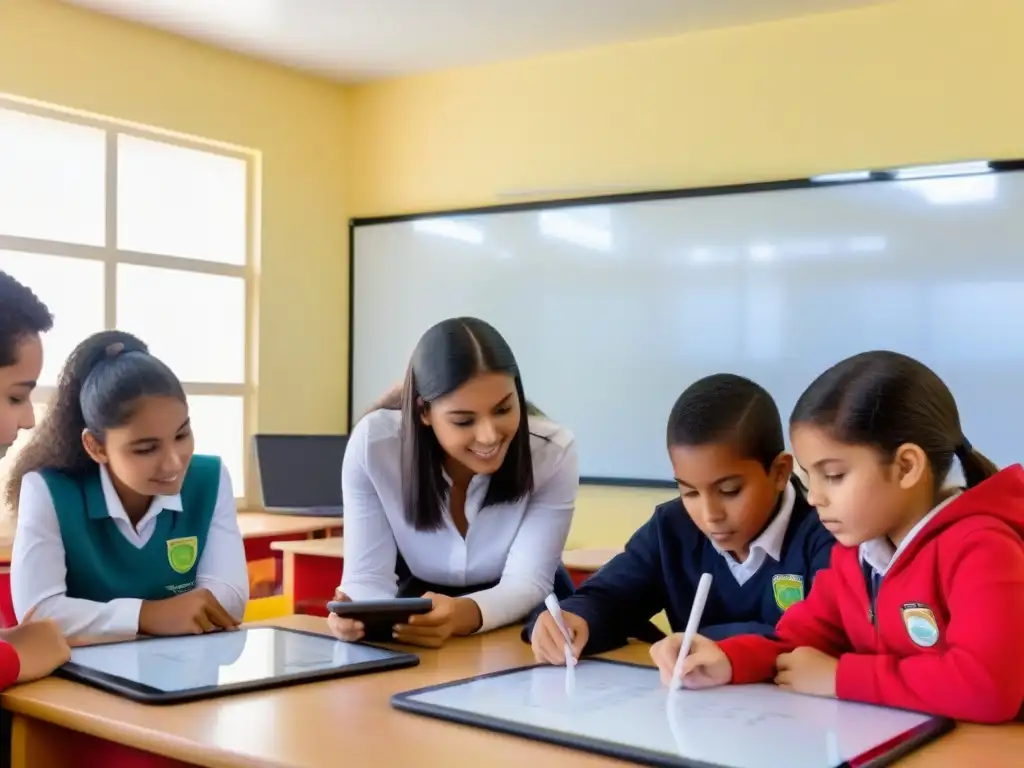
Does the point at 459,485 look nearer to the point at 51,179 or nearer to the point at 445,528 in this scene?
the point at 445,528

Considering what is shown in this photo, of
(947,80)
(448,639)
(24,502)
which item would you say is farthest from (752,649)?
(947,80)

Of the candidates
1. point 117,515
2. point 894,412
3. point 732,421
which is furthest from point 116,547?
point 894,412

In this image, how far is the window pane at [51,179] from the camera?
12.7 feet

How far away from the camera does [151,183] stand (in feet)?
14.4

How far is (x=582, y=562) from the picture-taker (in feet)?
10.5

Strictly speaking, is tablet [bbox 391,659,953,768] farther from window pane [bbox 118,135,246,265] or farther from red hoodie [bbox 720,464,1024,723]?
window pane [bbox 118,135,246,265]

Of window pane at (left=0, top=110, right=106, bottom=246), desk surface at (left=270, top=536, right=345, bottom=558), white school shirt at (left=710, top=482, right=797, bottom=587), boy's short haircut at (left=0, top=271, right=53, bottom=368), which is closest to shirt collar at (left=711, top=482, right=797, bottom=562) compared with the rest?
white school shirt at (left=710, top=482, right=797, bottom=587)

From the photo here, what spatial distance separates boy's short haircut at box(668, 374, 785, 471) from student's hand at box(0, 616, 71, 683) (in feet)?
2.78

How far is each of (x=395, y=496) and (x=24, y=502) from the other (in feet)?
1.97

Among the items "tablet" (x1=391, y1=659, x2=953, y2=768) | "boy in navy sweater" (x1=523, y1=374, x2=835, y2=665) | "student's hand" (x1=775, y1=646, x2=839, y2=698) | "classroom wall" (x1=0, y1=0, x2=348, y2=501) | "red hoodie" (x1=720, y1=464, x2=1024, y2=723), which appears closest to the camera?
"tablet" (x1=391, y1=659, x2=953, y2=768)

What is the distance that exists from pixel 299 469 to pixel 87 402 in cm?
257

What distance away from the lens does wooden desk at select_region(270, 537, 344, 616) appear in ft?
10.9

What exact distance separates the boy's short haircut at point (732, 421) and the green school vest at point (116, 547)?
2.87 feet

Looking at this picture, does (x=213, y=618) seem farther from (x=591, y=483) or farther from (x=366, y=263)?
(x=366, y=263)
